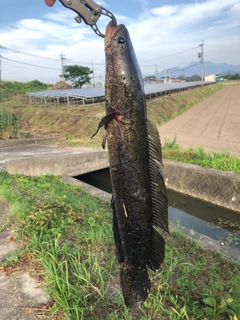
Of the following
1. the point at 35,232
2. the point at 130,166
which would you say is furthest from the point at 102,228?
the point at 130,166

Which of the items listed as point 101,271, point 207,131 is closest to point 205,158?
point 207,131

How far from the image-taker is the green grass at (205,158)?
7.96 metres

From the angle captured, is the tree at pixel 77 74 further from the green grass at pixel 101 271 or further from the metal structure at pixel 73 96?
the green grass at pixel 101 271

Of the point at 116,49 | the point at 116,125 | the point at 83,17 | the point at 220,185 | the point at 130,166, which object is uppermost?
the point at 83,17

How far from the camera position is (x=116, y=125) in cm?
173

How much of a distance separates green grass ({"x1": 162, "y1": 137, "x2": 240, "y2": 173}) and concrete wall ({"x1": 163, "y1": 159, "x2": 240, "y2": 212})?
402 millimetres

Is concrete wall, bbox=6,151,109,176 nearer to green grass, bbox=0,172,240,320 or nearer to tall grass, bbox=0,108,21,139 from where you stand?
green grass, bbox=0,172,240,320

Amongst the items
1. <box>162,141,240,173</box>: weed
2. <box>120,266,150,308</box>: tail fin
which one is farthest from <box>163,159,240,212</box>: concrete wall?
<box>120,266,150,308</box>: tail fin

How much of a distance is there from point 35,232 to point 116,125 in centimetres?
253

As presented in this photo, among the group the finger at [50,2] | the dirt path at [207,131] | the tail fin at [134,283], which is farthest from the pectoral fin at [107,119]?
the dirt path at [207,131]

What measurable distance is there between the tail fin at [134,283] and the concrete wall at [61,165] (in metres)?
6.06

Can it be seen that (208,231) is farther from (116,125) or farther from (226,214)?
(116,125)

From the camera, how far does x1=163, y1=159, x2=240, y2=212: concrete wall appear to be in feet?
23.5

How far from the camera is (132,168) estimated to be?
5.82 ft
